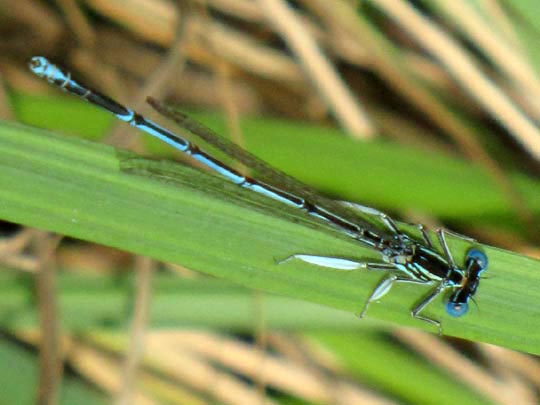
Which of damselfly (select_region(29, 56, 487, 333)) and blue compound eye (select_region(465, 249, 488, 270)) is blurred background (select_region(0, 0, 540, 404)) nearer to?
damselfly (select_region(29, 56, 487, 333))

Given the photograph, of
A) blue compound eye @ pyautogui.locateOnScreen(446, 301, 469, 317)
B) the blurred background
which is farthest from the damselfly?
the blurred background

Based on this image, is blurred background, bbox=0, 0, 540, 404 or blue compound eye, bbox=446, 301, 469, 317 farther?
blurred background, bbox=0, 0, 540, 404

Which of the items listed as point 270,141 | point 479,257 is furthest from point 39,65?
point 479,257

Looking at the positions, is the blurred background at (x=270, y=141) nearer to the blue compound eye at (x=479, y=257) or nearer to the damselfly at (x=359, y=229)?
the damselfly at (x=359, y=229)

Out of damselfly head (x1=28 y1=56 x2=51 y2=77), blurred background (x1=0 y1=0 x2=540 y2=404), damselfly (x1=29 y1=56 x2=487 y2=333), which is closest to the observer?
damselfly head (x1=28 y1=56 x2=51 y2=77)

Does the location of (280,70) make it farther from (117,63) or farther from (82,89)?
(82,89)

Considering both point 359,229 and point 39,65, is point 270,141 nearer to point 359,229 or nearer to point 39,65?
point 359,229
